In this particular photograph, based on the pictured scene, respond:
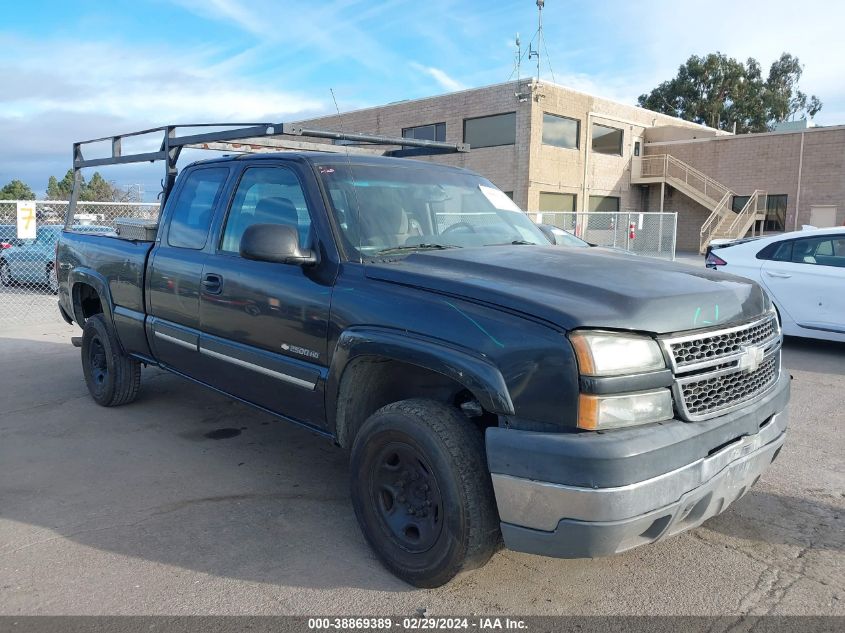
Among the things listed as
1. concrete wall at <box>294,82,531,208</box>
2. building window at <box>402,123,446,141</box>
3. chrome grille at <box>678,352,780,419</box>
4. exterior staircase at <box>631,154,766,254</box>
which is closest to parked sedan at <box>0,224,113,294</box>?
concrete wall at <box>294,82,531,208</box>

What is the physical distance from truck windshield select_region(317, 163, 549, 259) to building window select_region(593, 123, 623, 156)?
26942 millimetres

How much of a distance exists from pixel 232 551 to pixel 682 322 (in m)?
2.41

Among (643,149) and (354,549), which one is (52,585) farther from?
(643,149)

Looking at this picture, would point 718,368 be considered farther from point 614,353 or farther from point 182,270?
point 182,270

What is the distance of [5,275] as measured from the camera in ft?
52.3

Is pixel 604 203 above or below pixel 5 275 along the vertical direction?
above

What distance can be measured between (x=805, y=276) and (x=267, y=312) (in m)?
6.90

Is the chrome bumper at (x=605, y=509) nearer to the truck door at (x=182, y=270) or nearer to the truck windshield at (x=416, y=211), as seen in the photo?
the truck windshield at (x=416, y=211)

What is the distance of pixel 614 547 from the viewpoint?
2.59 metres

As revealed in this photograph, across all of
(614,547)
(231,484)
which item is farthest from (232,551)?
(614,547)

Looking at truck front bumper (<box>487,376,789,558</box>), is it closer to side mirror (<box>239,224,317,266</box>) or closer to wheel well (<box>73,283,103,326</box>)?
side mirror (<box>239,224,317,266</box>)

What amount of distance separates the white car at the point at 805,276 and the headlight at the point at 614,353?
5.87 meters

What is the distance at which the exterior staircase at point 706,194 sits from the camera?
93.4 ft

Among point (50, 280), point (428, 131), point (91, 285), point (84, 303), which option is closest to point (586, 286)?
point (91, 285)
